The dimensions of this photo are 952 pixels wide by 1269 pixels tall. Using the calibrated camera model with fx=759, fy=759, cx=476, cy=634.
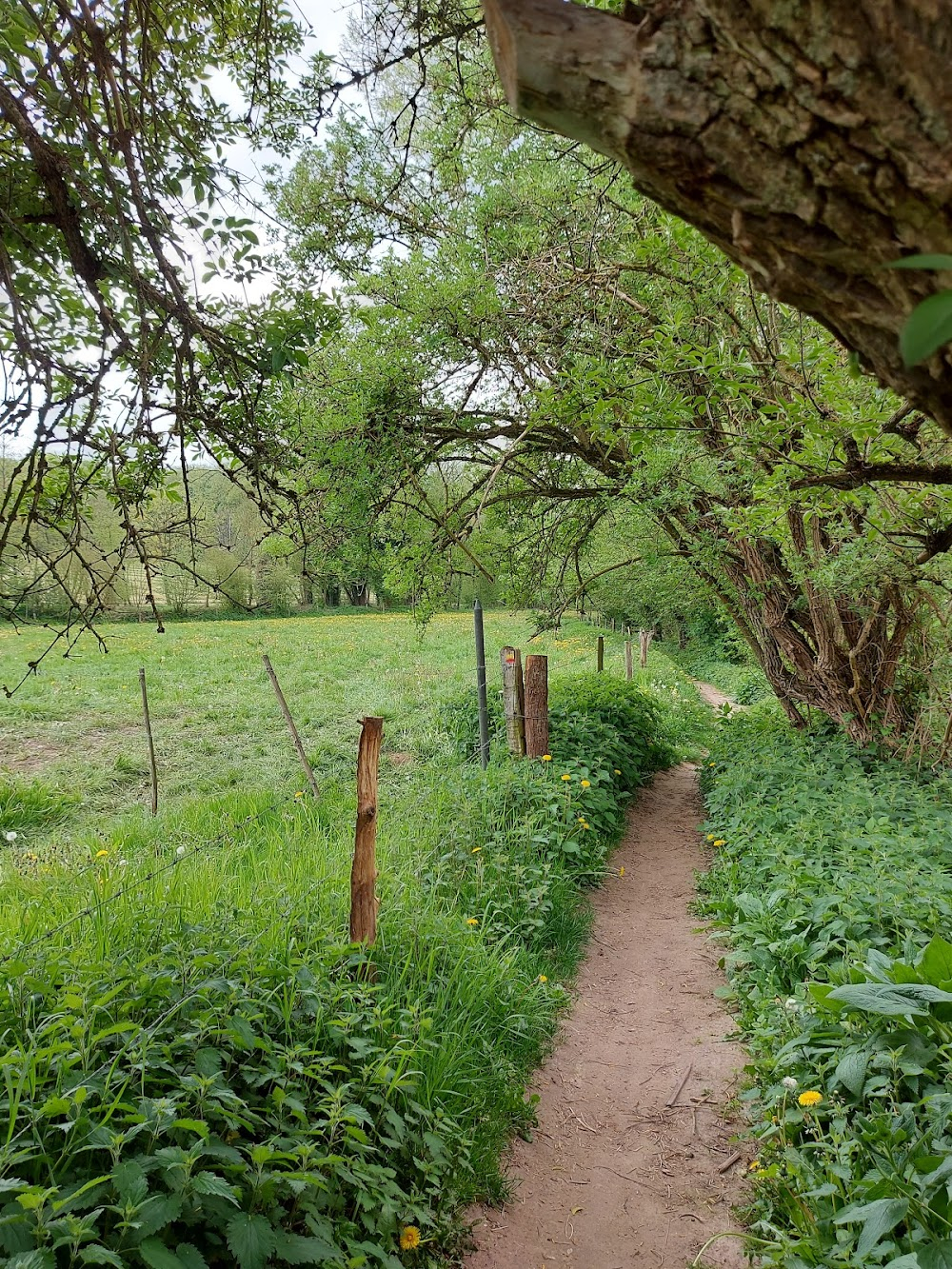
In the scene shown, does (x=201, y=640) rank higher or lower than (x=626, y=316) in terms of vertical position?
lower

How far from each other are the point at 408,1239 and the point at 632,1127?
4.82 ft

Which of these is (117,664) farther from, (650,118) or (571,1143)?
(650,118)

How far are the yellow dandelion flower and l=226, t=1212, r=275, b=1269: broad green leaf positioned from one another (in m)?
0.61

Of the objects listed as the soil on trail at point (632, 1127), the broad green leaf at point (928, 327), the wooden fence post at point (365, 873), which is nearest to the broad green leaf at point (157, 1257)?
the soil on trail at point (632, 1127)

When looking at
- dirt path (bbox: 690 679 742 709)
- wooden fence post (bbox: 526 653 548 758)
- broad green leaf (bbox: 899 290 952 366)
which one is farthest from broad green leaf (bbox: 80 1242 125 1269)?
dirt path (bbox: 690 679 742 709)

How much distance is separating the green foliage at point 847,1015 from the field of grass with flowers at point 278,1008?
1.13m

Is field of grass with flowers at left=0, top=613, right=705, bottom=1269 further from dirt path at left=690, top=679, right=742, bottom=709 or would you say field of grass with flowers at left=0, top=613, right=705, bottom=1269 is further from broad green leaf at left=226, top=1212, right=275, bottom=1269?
dirt path at left=690, top=679, right=742, bottom=709

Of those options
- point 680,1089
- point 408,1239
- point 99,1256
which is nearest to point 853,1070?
point 680,1089

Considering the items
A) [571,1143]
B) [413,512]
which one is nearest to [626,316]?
[413,512]

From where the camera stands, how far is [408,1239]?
257 cm

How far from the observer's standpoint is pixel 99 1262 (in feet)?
6.09

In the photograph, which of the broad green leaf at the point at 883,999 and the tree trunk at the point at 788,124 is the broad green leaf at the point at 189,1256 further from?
the tree trunk at the point at 788,124

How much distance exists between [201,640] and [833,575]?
1767 centimetres

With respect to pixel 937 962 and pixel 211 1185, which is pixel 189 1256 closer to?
pixel 211 1185
